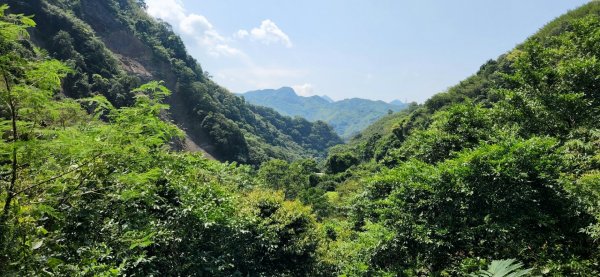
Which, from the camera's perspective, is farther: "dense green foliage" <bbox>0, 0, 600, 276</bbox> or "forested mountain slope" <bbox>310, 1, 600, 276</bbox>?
"forested mountain slope" <bbox>310, 1, 600, 276</bbox>

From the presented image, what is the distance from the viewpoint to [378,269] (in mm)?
10625

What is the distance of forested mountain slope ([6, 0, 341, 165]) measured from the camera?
52094 millimetres

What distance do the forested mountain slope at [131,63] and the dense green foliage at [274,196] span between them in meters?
27.4

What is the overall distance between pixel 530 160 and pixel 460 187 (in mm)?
1849

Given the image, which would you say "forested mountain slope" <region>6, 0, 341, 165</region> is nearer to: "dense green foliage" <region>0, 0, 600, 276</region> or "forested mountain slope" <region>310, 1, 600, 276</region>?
"dense green foliage" <region>0, 0, 600, 276</region>

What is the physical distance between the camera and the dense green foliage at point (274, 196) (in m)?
4.49

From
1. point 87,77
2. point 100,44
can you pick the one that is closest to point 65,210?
point 87,77

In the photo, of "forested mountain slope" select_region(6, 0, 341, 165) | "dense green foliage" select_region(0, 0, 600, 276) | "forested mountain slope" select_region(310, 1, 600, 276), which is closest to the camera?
"dense green foliage" select_region(0, 0, 600, 276)

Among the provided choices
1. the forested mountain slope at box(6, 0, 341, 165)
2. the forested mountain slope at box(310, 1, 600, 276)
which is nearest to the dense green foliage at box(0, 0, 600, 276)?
the forested mountain slope at box(310, 1, 600, 276)

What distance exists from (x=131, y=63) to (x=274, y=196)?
2975 inches

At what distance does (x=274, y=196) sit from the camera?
39.0 feet

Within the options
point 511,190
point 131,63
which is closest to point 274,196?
point 511,190

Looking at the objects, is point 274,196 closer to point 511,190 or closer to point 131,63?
point 511,190

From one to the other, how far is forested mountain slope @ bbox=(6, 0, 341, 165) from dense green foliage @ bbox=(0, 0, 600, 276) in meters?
27.4
